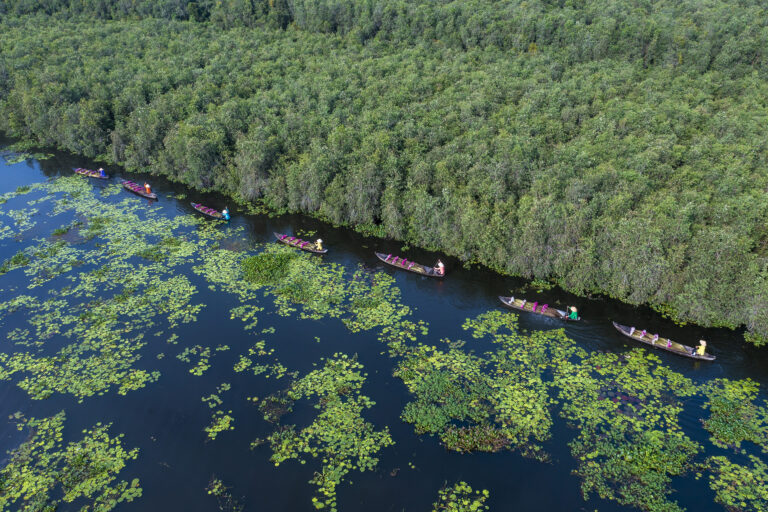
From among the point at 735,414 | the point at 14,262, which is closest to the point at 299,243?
the point at 14,262

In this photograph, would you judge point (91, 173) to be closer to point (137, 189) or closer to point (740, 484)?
point (137, 189)

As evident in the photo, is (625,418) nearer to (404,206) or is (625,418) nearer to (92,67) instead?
(404,206)

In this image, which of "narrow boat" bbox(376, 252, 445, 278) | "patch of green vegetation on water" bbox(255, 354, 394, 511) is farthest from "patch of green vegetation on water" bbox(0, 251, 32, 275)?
"narrow boat" bbox(376, 252, 445, 278)

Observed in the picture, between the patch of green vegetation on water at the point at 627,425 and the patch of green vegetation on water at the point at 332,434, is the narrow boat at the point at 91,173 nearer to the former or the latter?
the patch of green vegetation on water at the point at 332,434

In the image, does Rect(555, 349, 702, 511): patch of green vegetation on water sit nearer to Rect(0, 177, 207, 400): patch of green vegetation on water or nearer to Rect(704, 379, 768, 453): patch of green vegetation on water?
Rect(704, 379, 768, 453): patch of green vegetation on water

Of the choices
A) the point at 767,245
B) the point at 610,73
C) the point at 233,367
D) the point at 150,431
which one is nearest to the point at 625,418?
the point at 767,245

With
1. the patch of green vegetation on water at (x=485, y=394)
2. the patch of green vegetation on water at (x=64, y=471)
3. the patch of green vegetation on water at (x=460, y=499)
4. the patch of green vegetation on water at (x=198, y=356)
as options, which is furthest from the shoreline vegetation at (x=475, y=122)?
the patch of green vegetation on water at (x=64, y=471)
